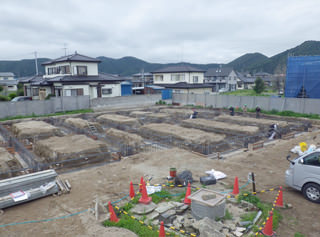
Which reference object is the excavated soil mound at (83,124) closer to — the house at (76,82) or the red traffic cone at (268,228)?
the house at (76,82)

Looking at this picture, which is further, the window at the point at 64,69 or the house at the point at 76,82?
the window at the point at 64,69

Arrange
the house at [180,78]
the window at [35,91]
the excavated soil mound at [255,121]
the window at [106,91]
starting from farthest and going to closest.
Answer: the house at [180,78] < the window at [35,91] < the window at [106,91] < the excavated soil mound at [255,121]

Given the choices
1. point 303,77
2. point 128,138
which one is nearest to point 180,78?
point 303,77

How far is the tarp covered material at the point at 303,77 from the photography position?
25.9m

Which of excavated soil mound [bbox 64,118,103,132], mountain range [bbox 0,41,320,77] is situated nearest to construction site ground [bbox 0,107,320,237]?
excavated soil mound [bbox 64,118,103,132]

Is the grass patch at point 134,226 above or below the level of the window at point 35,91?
below

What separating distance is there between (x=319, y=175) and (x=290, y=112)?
19224 mm

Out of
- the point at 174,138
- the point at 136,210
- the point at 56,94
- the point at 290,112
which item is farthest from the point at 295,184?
the point at 56,94

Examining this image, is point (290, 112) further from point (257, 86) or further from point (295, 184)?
point (257, 86)

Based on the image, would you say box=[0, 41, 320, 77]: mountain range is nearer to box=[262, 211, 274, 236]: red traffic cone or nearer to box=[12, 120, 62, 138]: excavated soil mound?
box=[12, 120, 62, 138]: excavated soil mound

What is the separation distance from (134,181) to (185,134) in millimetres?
7191

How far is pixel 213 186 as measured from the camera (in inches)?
320

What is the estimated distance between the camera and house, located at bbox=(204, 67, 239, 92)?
204 feet

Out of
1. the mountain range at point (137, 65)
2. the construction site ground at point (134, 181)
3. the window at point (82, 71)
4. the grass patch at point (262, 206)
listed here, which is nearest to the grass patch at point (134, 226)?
the construction site ground at point (134, 181)
